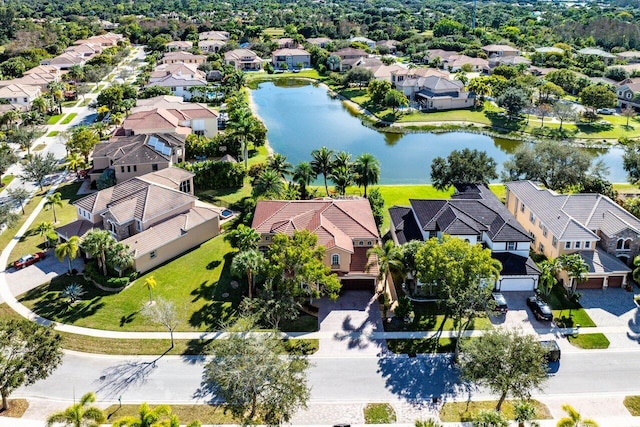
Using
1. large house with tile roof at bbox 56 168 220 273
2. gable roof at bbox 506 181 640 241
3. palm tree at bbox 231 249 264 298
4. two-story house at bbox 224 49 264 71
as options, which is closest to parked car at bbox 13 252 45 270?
large house with tile roof at bbox 56 168 220 273

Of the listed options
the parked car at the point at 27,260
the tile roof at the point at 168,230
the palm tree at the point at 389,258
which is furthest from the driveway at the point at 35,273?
the palm tree at the point at 389,258

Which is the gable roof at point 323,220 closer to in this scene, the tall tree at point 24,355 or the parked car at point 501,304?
the parked car at point 501,304

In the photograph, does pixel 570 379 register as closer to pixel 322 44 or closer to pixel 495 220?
pixel 495 220

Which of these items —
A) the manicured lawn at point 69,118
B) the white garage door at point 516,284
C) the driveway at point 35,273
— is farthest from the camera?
the manicured lawn at point 69,118

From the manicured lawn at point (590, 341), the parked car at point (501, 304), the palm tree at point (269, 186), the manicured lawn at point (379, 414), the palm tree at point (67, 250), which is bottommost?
the manicured lawn at point (379, 414)

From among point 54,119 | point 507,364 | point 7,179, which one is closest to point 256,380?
point 507,364

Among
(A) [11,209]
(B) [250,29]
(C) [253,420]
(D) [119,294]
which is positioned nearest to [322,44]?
(B) [250,29]

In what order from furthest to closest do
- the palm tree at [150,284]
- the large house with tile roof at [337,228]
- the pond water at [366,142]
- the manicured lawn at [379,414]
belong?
1. the pond water at [366,142]
2. the large house with tile roof at [337,228]
3. the palm tree at [150,284]
4. the manicured lawn at [379,414]

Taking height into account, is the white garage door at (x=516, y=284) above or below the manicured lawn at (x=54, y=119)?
above
